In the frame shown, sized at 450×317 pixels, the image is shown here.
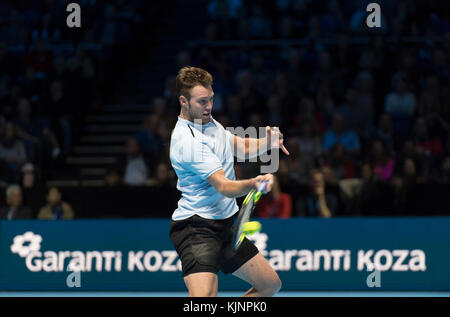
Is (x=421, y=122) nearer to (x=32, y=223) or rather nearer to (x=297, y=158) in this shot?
(x=297, y=158)

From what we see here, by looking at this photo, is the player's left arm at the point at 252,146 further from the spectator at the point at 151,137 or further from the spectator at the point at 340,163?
the spectator at the point at 151,137

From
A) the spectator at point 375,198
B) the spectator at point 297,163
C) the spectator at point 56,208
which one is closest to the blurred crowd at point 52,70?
the spectator at point 56,208

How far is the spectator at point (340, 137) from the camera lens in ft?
41.8

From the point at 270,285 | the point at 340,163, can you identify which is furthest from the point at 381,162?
the point at 270,285

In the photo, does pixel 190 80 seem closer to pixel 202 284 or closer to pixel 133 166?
pixel 202 284

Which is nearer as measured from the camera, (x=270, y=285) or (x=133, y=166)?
(x=270, y=285)

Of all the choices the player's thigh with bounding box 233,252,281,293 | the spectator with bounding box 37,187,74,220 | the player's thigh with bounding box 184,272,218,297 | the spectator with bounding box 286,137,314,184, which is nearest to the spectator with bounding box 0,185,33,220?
the spectator with bounding box 37,187,74,220

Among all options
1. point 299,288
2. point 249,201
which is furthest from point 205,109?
point 299,288

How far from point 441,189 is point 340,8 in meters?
5.43

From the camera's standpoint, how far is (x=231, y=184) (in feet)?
17.0

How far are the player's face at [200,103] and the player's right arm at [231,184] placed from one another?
0.43 m

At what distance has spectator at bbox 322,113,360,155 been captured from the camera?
12734 mm

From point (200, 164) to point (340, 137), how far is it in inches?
306

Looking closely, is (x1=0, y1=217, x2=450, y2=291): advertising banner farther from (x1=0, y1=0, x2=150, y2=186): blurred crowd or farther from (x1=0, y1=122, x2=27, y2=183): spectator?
(x1=0, y1=122, x2=27, y2=183): spectator
